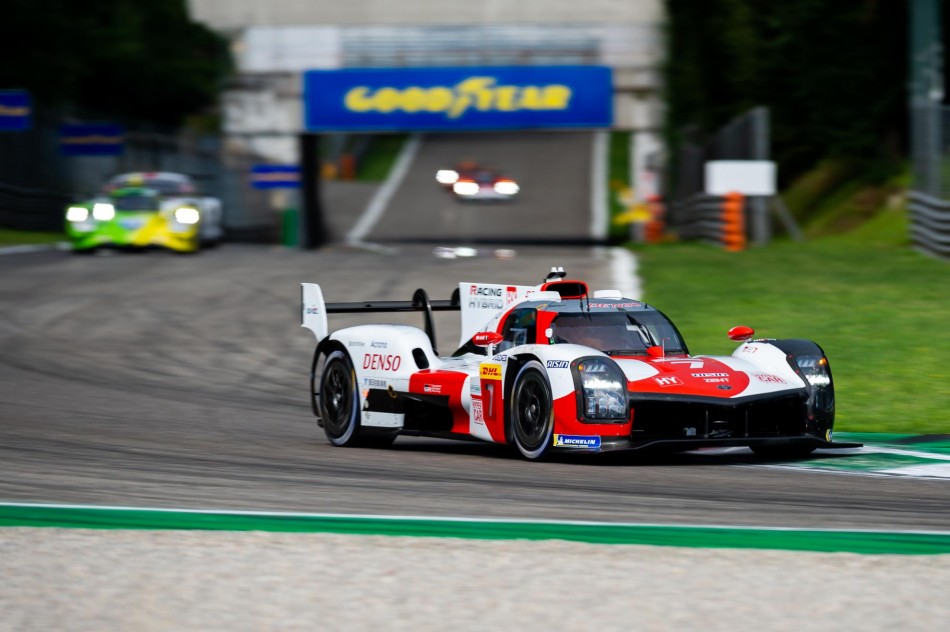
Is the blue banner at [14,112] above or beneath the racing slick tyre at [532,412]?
above

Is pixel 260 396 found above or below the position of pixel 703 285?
below

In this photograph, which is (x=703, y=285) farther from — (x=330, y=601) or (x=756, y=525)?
(x=330, y=601)

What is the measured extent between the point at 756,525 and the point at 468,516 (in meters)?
1.21

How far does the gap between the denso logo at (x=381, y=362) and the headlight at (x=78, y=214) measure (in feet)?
62.1

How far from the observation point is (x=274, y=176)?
139 feet

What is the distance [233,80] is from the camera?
195 feet

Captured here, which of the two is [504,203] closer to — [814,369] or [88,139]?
[88,139]

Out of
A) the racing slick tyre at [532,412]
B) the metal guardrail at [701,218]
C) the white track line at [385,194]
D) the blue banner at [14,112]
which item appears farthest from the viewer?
the white track line at [385,194]

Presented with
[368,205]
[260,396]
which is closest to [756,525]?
[260,396]

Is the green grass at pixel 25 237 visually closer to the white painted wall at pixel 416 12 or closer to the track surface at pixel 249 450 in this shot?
the track surface at pixel 249 450

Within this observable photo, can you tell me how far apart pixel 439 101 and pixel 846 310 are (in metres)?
18.8

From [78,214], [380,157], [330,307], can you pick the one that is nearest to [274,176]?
[78,214]

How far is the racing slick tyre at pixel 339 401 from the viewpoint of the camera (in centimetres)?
1071

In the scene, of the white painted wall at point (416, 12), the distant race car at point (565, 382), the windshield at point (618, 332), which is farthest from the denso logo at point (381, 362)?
the white painted wall at point (416, 12)
